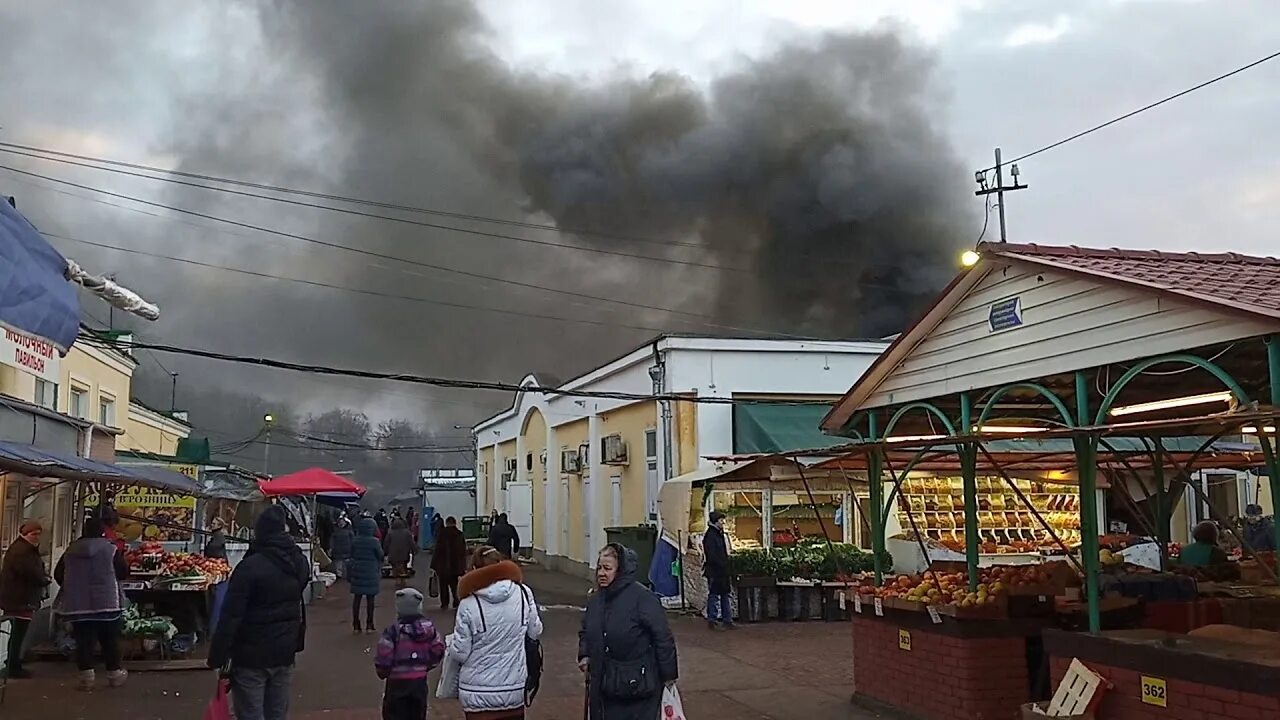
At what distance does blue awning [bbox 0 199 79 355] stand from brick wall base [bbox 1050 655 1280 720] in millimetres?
6224

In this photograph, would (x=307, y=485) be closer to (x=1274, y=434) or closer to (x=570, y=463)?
(x=570, y=463)

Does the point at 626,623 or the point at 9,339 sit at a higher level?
the point at 9,339

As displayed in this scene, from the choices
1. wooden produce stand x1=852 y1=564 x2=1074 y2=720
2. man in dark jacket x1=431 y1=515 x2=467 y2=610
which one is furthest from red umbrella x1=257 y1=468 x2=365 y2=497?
wooden produce stand x1=852 y1=564 x2=1074 y2=720

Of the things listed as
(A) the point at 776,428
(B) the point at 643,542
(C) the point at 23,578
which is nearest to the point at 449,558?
(B) the point at 643,542

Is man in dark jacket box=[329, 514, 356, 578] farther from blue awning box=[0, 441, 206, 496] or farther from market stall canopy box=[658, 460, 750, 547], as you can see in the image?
blue awning box=[0, 441, 206, 496]

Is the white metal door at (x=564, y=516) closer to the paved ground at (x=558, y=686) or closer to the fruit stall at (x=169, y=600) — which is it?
the paved ground at (x=558, y=686)

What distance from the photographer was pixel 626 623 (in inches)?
235

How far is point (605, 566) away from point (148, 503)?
48.8ft

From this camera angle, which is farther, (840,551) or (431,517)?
(431,517)

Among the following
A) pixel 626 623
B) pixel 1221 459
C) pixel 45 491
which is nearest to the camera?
pixel 626 623

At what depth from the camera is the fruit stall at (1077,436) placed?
6215 millimetres

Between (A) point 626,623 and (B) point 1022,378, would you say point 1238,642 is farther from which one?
(A) point 626,623

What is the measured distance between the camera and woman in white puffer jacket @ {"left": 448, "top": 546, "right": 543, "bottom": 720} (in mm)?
6227

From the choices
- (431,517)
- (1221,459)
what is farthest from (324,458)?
(1221,459)
